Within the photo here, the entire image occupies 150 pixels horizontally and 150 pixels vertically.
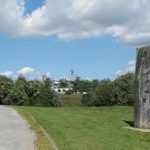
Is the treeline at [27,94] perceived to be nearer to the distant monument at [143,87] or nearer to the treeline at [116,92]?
the treeline at [116,92]

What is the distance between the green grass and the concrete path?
618 mm

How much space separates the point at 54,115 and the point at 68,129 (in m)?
5.35

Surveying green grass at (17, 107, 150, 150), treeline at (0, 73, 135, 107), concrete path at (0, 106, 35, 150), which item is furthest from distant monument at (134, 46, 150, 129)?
treeline at (0, 73, 135, 107)

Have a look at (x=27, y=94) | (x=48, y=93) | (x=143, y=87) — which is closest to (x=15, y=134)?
(x=143, y=87)

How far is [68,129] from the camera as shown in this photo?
1650 cm

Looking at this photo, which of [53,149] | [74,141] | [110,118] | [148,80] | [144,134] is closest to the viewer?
[53,149]

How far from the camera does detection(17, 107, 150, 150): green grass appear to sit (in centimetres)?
1348

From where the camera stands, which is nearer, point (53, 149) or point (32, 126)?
point (53, 149)

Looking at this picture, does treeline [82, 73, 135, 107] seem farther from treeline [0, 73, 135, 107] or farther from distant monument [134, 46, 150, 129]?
distant monument [134, 46, 150, 129]

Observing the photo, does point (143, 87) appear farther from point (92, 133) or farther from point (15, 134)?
point (15, 134)

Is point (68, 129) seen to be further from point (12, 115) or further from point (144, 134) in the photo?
point (12, 115)

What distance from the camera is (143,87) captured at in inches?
685

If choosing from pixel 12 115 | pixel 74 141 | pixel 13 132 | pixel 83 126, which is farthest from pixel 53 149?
pixel 12 115

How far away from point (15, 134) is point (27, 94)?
21698mm
